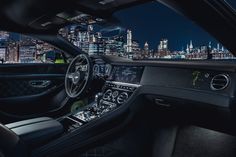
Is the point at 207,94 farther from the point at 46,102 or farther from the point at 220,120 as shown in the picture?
the point at 46,102

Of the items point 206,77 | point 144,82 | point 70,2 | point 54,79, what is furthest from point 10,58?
point 206,77

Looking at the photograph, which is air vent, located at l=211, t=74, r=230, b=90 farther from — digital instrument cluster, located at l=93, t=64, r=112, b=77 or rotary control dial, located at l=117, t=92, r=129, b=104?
digital instrument cluster, located at l=93, t=64, r=112, b=77

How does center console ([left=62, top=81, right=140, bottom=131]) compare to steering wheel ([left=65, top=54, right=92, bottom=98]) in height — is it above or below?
below

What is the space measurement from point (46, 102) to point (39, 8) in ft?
4.24

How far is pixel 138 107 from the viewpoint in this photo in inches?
86.3

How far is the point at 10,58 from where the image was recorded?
165 inches

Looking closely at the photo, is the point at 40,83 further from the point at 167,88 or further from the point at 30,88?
the point at 167,88

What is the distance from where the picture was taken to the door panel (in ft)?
10.1

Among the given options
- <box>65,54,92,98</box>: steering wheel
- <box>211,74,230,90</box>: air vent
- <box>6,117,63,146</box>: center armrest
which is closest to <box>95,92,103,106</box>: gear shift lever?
<box>65,54,92,98</box>: steering wheel

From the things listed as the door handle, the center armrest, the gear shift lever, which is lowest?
the center armrest

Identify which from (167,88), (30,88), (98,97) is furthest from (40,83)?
(167,88)

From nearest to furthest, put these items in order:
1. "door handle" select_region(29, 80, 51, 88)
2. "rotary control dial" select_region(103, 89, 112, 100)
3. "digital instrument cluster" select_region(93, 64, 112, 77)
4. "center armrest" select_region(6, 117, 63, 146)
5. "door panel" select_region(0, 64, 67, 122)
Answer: "center armrest" select_region(6, 117, 63, 146) < "rotary control dial" select_region(103, 89, 112, 100) < "digital instrument cluster" select_region(93, 64, 112, 77) < "door panel" select_region(0, 64, 67, 122) < "door handle" select_region(29, 80, 51, 88)

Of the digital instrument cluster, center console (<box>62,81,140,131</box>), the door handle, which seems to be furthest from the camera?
the door handle

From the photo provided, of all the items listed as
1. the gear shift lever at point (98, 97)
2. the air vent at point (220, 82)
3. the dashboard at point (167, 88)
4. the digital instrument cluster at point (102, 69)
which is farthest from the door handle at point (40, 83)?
the air vent at point (220, 82)
